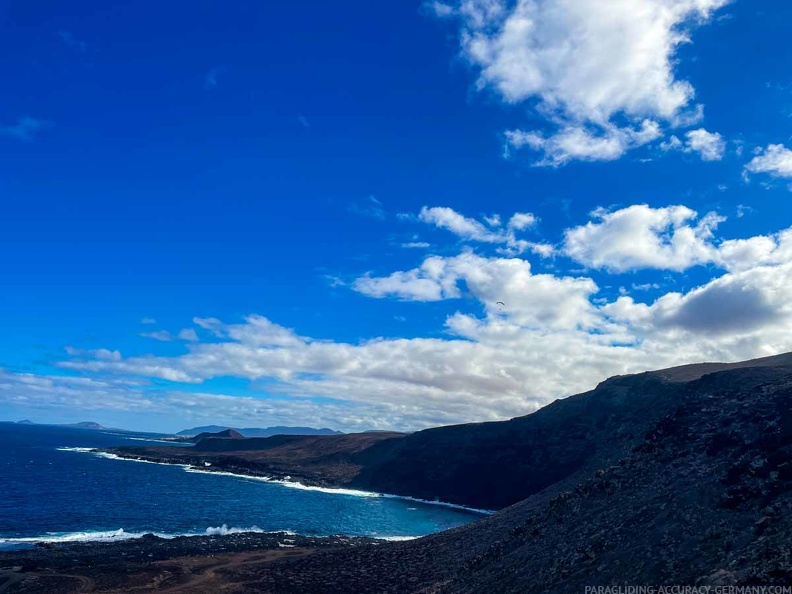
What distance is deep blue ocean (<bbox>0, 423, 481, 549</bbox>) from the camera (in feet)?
236

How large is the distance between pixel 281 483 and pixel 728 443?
12884 cm

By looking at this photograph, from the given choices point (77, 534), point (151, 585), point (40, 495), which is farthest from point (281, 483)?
point (151, 585)

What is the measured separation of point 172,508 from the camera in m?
89.3

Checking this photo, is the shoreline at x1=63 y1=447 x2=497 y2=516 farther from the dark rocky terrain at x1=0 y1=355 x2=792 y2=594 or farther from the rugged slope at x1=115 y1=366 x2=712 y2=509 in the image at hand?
the dark rocky terrain at x1=0 y1=355 x2=792 y2=594

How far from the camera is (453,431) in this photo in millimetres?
154000

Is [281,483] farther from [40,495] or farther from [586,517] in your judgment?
[586,517]

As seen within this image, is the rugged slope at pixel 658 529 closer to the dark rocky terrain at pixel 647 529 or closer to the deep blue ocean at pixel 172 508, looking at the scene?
the dark rocky terrain at pixel 647 529

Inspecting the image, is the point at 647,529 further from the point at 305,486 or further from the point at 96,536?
the point at 305,486

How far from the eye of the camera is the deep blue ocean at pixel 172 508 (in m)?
72.0

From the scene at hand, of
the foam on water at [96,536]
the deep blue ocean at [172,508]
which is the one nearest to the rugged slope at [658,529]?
the foam on water at [96,536]

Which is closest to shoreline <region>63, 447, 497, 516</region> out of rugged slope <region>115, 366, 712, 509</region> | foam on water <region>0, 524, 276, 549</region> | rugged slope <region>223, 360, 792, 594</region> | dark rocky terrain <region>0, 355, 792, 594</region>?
rugged slope <region>115, 366, 712, 509</region>

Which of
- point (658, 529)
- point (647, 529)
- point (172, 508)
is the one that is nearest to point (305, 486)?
point (172, 508)

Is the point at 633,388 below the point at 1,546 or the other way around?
the other way around

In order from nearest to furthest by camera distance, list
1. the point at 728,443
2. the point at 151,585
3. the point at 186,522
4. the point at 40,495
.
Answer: the point at 728,443, the point at 151,585, the point at 186,522, the point at 40,495
